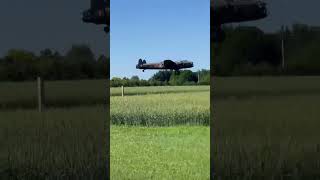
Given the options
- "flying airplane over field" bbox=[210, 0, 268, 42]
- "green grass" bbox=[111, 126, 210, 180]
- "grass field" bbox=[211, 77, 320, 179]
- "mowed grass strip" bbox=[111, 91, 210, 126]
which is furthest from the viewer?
"mowed grass strip" bbox=[111, 91, 210, 126]

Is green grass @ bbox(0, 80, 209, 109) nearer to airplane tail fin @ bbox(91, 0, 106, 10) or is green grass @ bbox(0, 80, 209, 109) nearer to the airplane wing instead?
airplane tail fin @ bbox(91, 0, 106, 10)

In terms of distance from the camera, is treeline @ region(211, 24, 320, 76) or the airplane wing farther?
the airplane wing

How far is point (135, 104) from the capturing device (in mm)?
6262

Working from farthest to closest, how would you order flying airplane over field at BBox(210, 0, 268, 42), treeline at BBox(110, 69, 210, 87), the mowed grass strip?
the mowed grass strip < treeline at BBox(110, 69, 210, 87) < flying airplane over field at BBox(210, 0, 268, 42)

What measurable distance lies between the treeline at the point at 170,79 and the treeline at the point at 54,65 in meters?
0.42

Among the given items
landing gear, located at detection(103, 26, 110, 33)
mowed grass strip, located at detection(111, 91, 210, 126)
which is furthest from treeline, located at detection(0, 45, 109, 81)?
mowed grass strip, located at detection(111, 91, 210, 126)

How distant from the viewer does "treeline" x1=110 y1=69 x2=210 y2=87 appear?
14.0 feet

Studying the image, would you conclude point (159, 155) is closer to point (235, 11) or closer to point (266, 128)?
point (266, 128)

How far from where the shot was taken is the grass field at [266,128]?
11.6 ft

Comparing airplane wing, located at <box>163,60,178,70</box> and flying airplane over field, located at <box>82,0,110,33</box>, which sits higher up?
flying airplane over field, located at <box>82,0,110,33</box>

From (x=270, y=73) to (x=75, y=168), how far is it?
1.65m

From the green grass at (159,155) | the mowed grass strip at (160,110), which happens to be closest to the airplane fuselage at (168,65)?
the green grass at (159,155)

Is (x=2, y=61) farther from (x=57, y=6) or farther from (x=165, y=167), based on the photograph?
(x=165, y=167)

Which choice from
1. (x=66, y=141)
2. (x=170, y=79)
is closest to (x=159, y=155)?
(x=170, y=79)
